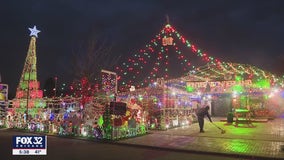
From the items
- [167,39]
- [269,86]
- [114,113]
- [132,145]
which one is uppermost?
[167,39]

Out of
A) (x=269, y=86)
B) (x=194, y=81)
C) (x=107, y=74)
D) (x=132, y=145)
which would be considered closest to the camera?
(x=132, y=145)

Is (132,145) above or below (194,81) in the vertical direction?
below

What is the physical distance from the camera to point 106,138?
46.7 ft

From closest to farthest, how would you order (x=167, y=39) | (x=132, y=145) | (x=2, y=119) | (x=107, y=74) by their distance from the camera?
(x=132, y=145), (x=167, y=39), (x=107, y=74), (x=2, y=119)

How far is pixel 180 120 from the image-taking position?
21453 mm

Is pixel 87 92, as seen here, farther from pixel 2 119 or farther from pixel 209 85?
pixel 209 85

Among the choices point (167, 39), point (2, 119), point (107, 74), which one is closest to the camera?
point (167, 39)

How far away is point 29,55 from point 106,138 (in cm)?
1833

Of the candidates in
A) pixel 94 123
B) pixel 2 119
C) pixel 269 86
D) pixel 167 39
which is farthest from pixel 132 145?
pixel 269 86

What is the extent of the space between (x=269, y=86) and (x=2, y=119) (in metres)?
24.0

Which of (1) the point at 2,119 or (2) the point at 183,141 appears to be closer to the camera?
(2) the point at 183,141

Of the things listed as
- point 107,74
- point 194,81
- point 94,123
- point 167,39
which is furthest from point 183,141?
point 194,81

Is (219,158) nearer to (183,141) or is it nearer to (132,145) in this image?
(183,141)

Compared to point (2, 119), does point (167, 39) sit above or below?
above
